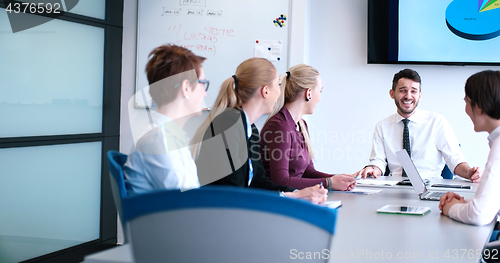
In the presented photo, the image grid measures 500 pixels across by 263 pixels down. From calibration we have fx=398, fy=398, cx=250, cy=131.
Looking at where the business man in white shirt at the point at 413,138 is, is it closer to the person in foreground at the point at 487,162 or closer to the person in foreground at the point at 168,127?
the person in foreground at the point at 487,162

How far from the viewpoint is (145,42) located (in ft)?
11.2

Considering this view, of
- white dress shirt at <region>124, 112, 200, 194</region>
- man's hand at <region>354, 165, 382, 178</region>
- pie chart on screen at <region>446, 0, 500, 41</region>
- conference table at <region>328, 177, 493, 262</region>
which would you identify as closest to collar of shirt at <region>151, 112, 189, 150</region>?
white dress shirt at <region>124, 112, 200, 194</region>

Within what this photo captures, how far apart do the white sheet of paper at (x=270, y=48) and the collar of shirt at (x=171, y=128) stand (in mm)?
2109

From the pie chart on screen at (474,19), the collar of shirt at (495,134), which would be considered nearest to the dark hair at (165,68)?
the collar of shirt at (495,134)

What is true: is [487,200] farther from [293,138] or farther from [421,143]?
[421,143]

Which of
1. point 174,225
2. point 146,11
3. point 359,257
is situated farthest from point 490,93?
point 146,11

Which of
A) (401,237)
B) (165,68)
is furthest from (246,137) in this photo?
(401,237)

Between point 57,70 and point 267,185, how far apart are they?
191 centimetres

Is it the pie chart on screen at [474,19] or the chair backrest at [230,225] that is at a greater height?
the pie chart on screen at [474,19]

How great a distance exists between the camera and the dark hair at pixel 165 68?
1.28 meters

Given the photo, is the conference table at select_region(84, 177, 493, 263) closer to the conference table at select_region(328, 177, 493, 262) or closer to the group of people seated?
the conference table at select_region(328, 177, 493, 262)

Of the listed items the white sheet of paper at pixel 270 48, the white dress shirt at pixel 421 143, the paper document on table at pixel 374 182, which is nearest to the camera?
the paper document on table at pixel 374 182

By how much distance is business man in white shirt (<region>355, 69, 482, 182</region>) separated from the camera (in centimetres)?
282

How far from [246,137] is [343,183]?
0.57 metres
